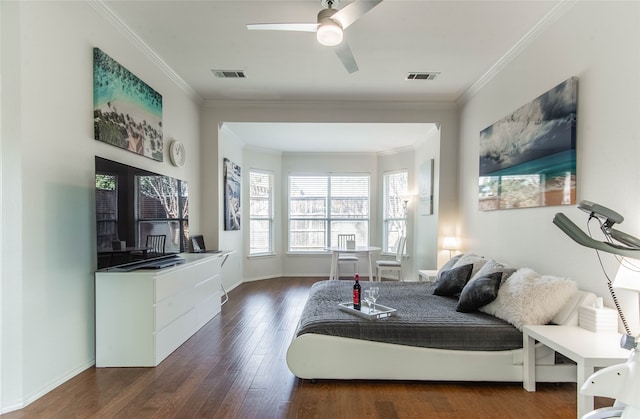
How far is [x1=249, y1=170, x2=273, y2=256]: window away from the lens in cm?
644

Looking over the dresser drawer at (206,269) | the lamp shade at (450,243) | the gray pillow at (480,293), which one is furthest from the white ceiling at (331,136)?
the gray pillow at (480,293)

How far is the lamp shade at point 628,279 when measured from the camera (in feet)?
5.77

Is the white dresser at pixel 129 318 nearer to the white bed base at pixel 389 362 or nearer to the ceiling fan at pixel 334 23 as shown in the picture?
the white bed base at pixel 389 362

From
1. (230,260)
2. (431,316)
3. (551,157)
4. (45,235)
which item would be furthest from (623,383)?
(230,260)

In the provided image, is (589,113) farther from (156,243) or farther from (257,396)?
(156,243)

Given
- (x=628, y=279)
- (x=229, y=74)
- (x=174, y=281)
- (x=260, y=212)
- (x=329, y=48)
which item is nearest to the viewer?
(x=628, y=279)

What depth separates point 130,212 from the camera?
2.78 meters

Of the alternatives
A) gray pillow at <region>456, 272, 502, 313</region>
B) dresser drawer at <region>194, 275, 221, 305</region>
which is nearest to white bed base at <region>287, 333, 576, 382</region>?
gray pillow at <region>456, 272, 502, 313</region>

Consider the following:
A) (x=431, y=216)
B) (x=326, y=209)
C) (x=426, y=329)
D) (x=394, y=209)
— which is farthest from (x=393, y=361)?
(x=326, y=209)

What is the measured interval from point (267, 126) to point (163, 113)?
1.63m

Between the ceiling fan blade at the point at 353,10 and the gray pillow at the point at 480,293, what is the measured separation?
2237 millimetres

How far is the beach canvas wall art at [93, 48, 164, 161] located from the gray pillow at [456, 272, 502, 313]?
128 inches

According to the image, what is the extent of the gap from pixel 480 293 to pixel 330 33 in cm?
227

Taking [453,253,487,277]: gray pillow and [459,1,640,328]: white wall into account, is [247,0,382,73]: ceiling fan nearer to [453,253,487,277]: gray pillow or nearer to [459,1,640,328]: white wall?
[459,1,640,328]: white wall
